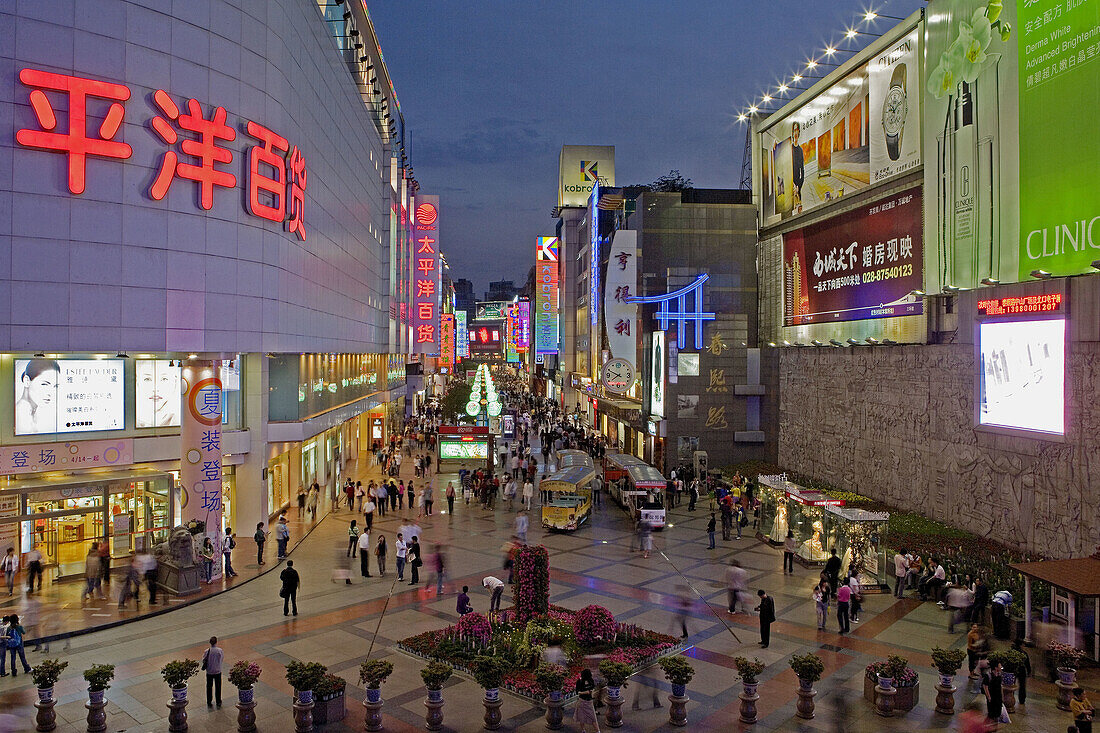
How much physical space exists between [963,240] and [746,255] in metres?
17.3

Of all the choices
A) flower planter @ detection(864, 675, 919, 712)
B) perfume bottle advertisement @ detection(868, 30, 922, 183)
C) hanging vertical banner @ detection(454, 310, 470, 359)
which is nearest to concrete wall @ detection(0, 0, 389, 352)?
flower planter @ detection(864, 675, 919, 712)

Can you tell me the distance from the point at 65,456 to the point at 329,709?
12.5 meters

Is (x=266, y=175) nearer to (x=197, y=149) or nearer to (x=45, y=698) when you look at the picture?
(x=197, y=149)

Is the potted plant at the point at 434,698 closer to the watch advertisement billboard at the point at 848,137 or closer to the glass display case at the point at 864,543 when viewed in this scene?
the glass display case at the point at 864,543

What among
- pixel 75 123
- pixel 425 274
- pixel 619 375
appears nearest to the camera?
pixel 75 123

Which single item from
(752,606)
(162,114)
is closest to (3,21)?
(162,114)

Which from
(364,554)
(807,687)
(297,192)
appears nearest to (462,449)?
(297,192)

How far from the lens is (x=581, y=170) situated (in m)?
88.4

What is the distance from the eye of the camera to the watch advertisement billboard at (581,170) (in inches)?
3467

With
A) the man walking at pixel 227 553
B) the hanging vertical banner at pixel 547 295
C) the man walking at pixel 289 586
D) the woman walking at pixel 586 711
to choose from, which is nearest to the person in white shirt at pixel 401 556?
the man walking at pixel 289 586

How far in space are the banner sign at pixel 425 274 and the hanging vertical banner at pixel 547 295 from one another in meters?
15.1

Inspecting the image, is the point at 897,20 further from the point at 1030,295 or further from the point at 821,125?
the point at 1030,295

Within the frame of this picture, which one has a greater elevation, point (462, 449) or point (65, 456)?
point (65, 456)

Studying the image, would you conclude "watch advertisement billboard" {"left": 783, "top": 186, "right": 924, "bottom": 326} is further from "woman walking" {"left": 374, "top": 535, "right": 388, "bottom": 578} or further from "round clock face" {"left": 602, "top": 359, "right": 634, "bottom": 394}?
"woman walking" {"left": 374, "top": 535, "right": 388, "bottom": 578}
